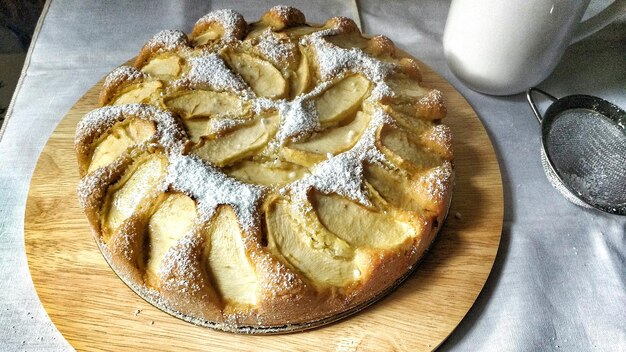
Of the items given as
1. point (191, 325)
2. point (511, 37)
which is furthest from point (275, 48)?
point (191, 325)

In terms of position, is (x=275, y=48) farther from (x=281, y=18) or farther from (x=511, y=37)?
(x=511, y=37)

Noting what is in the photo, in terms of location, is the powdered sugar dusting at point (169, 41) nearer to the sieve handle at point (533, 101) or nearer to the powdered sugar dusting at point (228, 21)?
the powdered sugar dusting at point (228, 21)

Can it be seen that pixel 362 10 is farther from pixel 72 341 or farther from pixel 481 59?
pixel 72 341

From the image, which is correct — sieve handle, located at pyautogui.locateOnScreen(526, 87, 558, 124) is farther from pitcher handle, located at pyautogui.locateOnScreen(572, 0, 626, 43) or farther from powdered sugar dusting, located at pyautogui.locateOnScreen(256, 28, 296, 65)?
powdered sugar dusting, located at pyautogui.locateOnScreen(256, 28, 296, 65)

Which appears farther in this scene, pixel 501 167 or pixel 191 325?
pixel 501 167

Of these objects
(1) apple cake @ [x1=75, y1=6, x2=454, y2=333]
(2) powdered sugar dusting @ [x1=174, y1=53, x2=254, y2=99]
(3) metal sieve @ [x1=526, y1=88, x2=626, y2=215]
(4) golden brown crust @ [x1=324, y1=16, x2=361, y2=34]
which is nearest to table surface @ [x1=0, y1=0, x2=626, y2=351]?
(3) metal sieve @ [x1=526, y1=88, x2=626, y2=215]

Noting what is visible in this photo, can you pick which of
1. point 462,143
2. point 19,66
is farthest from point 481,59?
point 19,66
